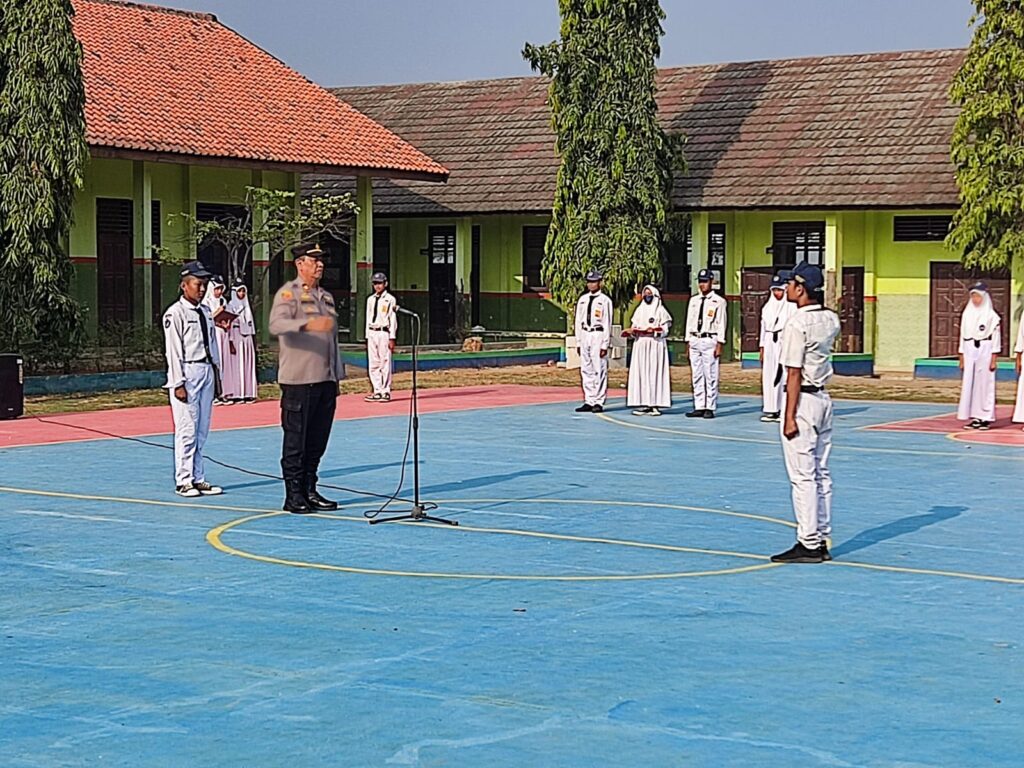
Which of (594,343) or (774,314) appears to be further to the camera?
(594,343)

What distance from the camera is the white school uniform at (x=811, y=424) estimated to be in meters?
11.1

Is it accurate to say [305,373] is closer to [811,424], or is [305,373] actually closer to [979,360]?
[811,424]

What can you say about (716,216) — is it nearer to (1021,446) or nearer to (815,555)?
(1021,446)

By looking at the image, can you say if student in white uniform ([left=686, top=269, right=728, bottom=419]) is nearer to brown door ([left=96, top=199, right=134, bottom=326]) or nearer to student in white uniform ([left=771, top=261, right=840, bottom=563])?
student in white uniform ([left=771, top=261, right=840, bottom=563])

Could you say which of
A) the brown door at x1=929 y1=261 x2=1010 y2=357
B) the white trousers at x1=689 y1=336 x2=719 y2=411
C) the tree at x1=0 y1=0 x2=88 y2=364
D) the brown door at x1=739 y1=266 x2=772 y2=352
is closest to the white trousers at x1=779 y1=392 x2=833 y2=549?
the white trousers at x1=689 y1=336 x2=719 y2=411

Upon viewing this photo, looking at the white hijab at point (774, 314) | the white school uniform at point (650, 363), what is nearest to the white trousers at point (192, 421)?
the white hijab at point (774, 314)

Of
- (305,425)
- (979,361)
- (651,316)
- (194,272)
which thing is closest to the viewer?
(305,425)

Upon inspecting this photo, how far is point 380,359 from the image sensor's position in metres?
24.6

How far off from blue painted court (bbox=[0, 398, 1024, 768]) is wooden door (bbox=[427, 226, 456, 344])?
24.3 m

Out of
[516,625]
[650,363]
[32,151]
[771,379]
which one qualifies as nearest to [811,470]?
[516,625]

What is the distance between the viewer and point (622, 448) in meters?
18.5

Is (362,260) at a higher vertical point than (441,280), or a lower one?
higher

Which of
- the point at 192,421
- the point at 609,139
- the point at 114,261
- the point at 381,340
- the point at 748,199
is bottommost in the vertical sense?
the point at 192,421

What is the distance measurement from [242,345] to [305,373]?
11246 mm
